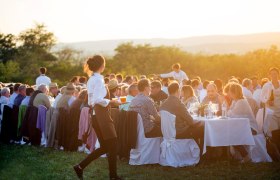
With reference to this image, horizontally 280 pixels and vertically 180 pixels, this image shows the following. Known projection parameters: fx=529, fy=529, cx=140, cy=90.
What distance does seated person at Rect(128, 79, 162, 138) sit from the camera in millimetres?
8188

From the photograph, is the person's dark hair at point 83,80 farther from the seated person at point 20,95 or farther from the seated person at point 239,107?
the seated person at point 239,107

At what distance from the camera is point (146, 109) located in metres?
8.20

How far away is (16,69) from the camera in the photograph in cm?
3694

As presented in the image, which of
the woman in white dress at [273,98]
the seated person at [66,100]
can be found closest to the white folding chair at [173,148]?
the woman in white dress at [273,98]

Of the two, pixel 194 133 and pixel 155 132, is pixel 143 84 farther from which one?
pixel 194 133

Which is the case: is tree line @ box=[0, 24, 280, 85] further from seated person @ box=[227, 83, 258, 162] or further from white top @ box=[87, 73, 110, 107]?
white top @ box=[87, 73, 110, 107]

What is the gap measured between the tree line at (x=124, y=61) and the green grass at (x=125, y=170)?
23749 millimetres

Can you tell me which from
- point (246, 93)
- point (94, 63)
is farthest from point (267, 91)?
point (94, 63)

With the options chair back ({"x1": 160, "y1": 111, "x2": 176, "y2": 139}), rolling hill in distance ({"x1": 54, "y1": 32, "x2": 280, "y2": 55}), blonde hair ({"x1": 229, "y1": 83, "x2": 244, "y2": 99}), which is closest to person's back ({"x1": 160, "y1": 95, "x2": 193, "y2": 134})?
chair back ({"x1": 160, "y1": 111, "x2": 176, "y2": 139})

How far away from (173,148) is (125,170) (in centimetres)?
82

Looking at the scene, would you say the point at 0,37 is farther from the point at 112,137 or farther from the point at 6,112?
the point at 112,137

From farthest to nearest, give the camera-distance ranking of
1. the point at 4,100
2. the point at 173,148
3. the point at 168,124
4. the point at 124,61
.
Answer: the point at 124,61
the point at 4,100
the point at 173,148
the point at 168,124

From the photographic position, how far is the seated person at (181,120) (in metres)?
7.99

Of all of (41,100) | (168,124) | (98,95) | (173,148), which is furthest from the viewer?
(41,100)
